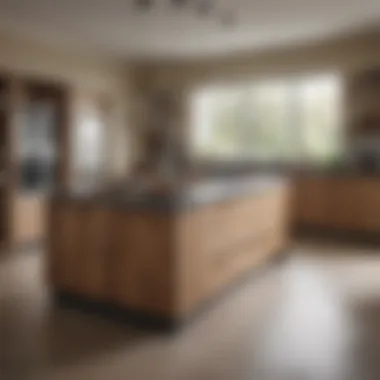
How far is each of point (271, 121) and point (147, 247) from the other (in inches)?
203

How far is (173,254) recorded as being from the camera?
319 cm

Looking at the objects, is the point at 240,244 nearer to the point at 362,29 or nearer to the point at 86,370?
the point at 86,370

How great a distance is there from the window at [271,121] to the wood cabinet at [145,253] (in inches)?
148

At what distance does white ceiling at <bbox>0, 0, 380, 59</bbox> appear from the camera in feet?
16.2

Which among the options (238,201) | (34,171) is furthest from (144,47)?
(238,201)

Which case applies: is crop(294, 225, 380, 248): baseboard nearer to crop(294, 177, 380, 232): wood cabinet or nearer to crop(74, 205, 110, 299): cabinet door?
crop(294, 177, 380, 232): wood cabinet

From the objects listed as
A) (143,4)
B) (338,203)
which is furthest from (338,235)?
(143,4)

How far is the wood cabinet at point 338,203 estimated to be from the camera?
20.9 ft

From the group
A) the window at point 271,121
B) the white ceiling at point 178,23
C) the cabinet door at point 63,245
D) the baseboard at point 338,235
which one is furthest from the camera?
the window at point 271,121

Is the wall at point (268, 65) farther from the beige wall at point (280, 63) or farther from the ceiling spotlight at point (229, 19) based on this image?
the ceiling spotlight at point (229, 19)

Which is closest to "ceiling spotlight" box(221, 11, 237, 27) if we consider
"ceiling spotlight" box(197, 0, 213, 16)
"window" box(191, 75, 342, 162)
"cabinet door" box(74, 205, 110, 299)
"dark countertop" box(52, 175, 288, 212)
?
"ceiling spotlight" box(197, 0, 213, 16)

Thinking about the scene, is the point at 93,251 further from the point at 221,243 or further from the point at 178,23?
the point at 178,23

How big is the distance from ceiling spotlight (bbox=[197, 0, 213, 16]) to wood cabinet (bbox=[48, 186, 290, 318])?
2.16 metres

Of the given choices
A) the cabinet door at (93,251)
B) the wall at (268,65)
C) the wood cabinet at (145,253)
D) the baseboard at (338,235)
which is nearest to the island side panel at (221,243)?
the wood cabinet at (145,253)
